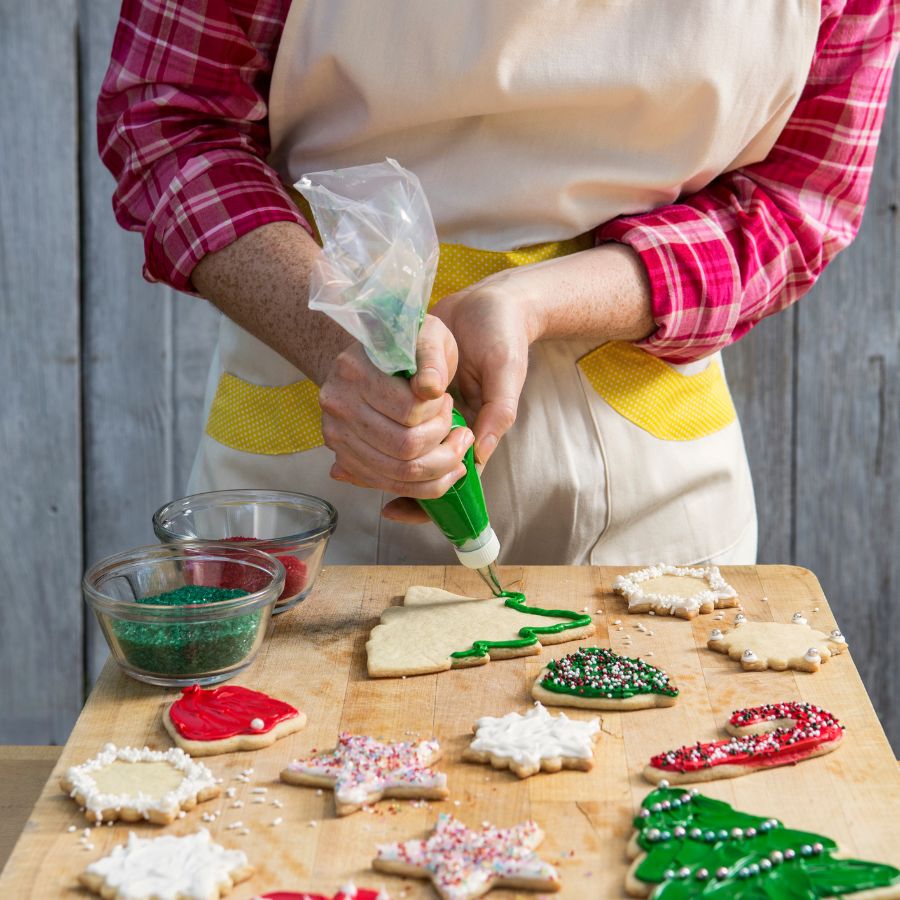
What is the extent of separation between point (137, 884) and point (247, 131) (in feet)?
2.89

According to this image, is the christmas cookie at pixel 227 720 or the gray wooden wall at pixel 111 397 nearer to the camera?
the christmas cookie at pixel 227 720

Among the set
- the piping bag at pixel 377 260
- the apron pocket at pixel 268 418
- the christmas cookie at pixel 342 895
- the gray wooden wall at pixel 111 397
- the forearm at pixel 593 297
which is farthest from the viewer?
the gray wooden wall at pixel 111 397

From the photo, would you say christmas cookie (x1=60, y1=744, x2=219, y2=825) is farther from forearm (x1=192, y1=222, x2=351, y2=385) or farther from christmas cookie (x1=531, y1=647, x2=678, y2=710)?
forearm (x1=192, y1=222, x2=351, y2=385)

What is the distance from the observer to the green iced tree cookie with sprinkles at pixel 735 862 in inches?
29.9

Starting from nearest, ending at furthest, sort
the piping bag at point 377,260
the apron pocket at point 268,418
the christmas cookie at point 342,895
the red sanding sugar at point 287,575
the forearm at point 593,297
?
the christmas cookie at point 342,895 → the piping bag at point 377,260 → the red sanding sugar at point 287,575 → the forearm at point 593,297 → the apron pocket at point 268,418

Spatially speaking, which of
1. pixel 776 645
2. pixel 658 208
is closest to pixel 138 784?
pixel 776 645

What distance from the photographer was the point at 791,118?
142cm

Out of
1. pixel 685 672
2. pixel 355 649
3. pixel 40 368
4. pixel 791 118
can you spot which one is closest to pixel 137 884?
pixel 355 649

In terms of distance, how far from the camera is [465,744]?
95 centimetres

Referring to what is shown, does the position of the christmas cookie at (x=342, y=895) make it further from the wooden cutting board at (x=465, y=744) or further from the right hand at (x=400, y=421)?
the right hand at (x=400, y=421)

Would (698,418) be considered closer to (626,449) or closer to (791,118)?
(626,449)

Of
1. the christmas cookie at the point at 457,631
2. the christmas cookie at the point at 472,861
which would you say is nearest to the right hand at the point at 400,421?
the christmas cookie at the point at 457,631

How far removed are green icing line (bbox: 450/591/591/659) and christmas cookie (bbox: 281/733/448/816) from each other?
0.53 ft

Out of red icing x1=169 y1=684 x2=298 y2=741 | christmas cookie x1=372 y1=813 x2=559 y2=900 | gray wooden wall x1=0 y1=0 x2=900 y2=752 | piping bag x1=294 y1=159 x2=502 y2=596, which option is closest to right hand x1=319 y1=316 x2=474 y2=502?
piping bag x1=294 y1=159 x2=502 y2=596
